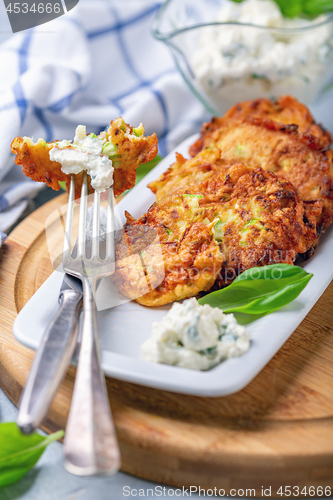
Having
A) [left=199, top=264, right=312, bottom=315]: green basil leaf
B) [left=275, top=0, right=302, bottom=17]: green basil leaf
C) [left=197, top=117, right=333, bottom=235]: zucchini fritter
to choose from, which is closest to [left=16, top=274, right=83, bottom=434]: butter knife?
[left=199, top=264, right=312, bottom=315]: green basil leaf

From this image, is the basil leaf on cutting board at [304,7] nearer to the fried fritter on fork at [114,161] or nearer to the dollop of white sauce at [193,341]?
the fried fritter on fork at [114,161]

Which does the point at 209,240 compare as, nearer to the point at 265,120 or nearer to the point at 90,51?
the point at 265,120

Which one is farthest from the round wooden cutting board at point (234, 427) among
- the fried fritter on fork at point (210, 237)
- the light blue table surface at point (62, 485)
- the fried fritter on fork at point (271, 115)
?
the fried fritter on fork at point (271, 115)

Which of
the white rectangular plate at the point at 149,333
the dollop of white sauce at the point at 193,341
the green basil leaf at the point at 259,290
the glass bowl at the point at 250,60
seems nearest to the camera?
the white rectangular plate at the point at 149,333

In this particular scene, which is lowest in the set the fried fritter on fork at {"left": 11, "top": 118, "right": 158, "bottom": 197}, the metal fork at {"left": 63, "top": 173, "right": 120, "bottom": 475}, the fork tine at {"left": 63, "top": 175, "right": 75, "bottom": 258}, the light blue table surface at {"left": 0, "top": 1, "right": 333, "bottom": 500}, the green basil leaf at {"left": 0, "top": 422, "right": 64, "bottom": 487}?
the light blue table surface at {"left": 0, "top": 1, "right": 333, "bottom": 500}

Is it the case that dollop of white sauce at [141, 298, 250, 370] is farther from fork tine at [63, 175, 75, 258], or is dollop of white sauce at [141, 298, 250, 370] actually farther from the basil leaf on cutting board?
the basil leaf on cutting board

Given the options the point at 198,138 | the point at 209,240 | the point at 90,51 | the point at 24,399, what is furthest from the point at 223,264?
the point at 90,51
